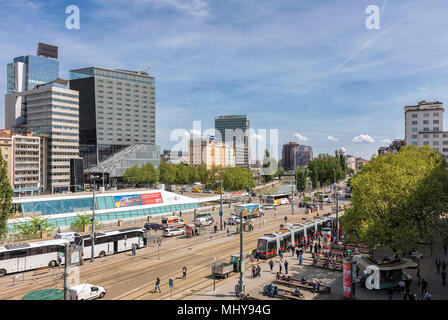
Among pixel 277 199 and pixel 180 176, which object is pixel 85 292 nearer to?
pixel 277 199

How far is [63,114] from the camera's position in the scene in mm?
120188

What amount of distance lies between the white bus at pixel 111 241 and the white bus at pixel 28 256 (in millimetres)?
2808

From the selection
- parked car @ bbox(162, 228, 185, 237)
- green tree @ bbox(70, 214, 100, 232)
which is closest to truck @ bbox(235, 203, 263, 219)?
parked car @ bbox(162, 228, 185, 237)

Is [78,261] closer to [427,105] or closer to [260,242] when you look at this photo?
[260,242]

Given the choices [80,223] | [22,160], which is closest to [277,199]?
[80,223]

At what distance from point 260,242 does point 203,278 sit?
31.3 ft

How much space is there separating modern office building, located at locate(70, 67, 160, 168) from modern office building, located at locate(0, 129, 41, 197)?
47006 mm

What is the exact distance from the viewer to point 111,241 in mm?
38969

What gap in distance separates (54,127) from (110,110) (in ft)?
181

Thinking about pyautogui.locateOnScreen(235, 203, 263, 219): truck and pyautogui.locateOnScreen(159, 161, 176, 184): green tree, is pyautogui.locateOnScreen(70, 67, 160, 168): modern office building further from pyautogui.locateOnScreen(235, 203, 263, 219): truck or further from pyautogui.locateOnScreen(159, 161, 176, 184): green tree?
pyautogui.locateOnScreen(235, 203, 263, 219): truck

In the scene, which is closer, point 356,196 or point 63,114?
point 356,196

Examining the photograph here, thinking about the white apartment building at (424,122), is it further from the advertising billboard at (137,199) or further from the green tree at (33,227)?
the green tree at (33,227)
